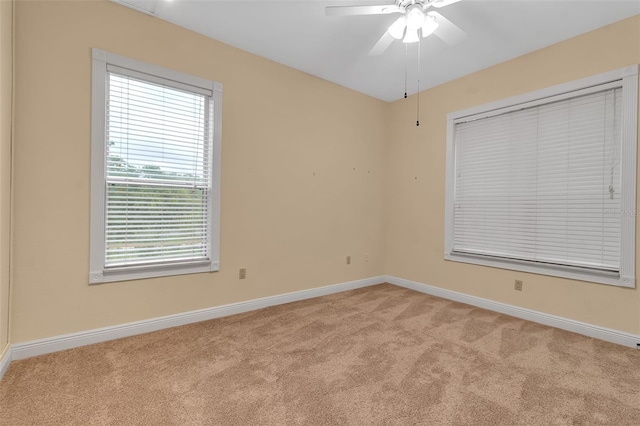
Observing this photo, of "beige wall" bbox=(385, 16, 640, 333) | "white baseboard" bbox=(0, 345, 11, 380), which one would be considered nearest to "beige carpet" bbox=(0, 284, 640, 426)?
"white baseboard" bbox=(0, 345, 11, 380)

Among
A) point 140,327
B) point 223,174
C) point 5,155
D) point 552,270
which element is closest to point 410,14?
point 223,174

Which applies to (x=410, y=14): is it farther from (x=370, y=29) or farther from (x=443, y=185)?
(x=443, y=185)

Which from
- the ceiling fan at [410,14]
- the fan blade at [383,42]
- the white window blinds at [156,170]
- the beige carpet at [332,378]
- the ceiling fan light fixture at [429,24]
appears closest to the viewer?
the beige carpet at [332,378]

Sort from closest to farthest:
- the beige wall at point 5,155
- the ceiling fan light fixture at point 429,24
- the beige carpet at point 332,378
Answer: the beige carpet at point 332,378, the beige wall at point 5,155, the ceiling fan light fixture at point 429,24

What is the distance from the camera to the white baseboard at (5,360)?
6.22ft

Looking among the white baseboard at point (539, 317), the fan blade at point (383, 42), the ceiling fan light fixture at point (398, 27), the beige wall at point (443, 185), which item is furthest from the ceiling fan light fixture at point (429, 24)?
the white baseboard at point (539, 317)

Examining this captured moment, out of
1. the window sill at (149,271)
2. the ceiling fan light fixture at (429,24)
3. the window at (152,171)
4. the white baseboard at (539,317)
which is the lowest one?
the white baseboard at (539,317)

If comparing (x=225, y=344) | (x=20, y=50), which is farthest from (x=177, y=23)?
(x=225, y=344)

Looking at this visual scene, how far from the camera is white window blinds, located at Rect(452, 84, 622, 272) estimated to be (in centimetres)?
267

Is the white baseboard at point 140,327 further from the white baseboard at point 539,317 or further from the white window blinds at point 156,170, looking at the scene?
the white baseboard at point 539,317

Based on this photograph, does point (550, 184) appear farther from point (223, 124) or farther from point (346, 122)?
point (223, 124)

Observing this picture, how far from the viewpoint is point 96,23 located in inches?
92.4

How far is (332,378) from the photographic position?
1948mm

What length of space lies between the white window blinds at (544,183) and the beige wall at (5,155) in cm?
419
